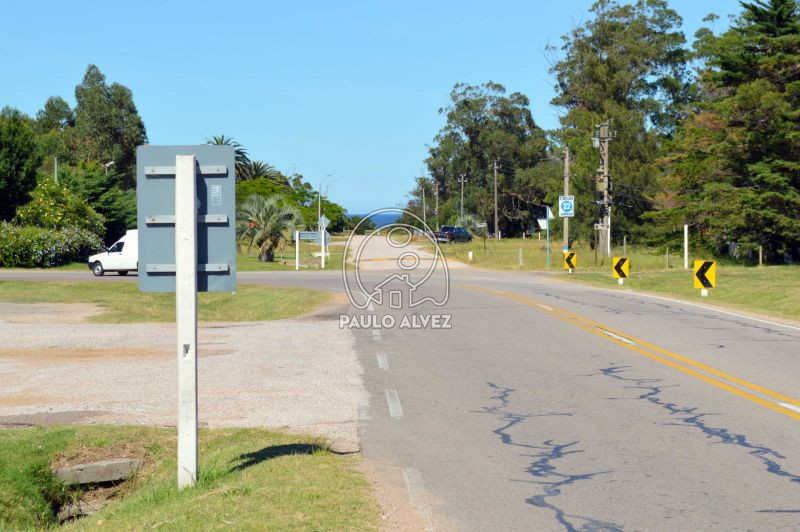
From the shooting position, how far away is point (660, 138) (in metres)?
70.2

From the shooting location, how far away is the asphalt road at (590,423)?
6.52m

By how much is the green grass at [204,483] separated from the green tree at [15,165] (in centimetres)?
4915

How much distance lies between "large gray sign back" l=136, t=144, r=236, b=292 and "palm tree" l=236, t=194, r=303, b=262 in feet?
152

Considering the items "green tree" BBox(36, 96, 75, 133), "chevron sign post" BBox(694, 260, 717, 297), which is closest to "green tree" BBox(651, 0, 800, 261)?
"chevron sign post" BBox(694, 260, 717, 297)

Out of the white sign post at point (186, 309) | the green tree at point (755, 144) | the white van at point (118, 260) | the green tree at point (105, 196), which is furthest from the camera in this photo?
the green tree at point (105, 196)

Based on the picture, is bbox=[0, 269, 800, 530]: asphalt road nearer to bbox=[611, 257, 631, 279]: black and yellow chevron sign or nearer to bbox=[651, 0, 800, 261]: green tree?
bbox=[611, 257, 631, 279]: black and yellow chevron sign

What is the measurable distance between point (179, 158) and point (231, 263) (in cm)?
92

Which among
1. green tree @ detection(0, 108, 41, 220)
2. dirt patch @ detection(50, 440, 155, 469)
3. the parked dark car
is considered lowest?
dirt patch @ detection(50, 440, 155, 469)

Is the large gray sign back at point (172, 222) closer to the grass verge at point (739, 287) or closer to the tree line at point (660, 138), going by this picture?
the grass verge at point (739, 287)

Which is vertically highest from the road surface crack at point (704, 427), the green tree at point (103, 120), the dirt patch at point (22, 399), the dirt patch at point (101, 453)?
the green tree at point (103, 120)

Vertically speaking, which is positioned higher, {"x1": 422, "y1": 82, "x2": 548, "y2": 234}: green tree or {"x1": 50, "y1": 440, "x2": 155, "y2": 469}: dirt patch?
{"x1": 422, "y1": 82, "x2": 548, "y2": 234}: green tree

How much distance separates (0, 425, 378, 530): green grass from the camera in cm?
616

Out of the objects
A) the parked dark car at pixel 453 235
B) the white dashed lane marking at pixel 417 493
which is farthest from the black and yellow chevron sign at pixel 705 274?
the parked dark car at pixel 453 235

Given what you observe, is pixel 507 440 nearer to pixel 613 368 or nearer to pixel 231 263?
pixel 231 263
